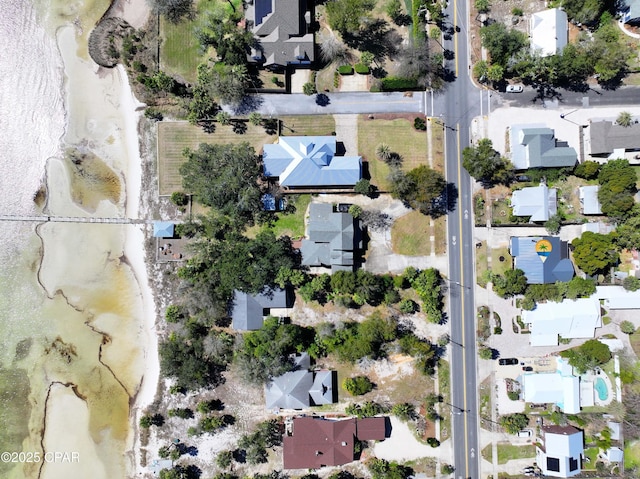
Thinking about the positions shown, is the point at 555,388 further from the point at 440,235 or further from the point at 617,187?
the point at 617,187

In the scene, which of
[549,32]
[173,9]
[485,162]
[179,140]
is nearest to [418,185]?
[485,162]

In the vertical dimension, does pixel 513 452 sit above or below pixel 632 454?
above

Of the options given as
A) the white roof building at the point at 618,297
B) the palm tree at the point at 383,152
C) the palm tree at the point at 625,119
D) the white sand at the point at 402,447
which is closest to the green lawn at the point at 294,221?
the palm tree at the point at 383,152

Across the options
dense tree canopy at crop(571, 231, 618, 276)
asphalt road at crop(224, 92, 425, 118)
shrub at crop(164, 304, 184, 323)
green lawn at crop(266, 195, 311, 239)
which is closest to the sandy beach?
shrub at crop(164, 304, 184, 323)

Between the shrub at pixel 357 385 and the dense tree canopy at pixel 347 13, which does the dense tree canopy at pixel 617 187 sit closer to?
the dense tree canopy at pixel 347 13

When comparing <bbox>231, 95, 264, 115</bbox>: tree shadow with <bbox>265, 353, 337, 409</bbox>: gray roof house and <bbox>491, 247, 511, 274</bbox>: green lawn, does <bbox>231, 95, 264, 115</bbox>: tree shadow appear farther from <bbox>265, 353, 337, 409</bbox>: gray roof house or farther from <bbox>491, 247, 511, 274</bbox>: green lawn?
<bbox>491, 247, 511, 274</bbox>: green lawn

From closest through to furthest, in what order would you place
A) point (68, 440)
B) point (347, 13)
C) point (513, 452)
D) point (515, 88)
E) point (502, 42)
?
1. point (347, 13)
2. point (502, 42)
3. point (515, 88)
4. point (513, 452)
5. point (68, 440)

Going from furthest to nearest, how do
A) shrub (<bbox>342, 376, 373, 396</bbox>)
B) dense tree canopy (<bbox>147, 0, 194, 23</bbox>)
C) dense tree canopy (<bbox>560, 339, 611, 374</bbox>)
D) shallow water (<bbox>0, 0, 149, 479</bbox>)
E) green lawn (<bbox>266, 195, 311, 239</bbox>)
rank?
shallow water (<bbox>0, 0, 149, 479</bbox>), green lawn (<bbox>266, 195, 311, 239</bbox>), dense tree canopy (<bbox>147, 0, 194, 23</bbox>), shrub (<bbox>342, 376, 373, 396</bbox>), dense tree canopy (<bbox>560, 339, 611, 374</bbox>)

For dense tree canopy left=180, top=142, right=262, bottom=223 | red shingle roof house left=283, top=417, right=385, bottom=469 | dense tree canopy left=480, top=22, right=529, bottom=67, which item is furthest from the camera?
red shingle roof house left=283, top=417, right=385, bottom=469
